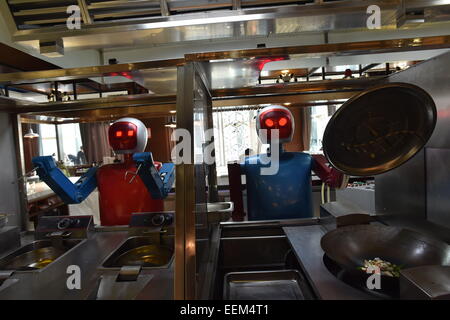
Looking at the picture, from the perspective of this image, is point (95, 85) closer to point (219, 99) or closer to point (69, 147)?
point (219, 99)

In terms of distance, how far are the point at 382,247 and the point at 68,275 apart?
46.8 inches

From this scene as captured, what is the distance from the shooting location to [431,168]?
1.12 m

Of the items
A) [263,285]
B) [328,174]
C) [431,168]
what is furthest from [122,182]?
[431,168]

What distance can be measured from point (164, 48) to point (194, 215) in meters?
2.76

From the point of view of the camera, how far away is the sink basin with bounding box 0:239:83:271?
124cm

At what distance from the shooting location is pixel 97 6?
1708 mm

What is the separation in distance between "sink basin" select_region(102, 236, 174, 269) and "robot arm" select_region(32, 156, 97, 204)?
1.59 feet

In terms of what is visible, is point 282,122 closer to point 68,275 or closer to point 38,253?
point 68,275

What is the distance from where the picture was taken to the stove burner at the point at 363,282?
2.52 ft

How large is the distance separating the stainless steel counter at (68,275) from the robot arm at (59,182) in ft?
1.22

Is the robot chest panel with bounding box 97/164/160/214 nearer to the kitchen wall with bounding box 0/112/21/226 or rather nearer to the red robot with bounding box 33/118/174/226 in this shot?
the red robot with bounding box 33/118/174/226

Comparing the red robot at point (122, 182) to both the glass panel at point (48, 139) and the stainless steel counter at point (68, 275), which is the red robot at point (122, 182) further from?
the glass panel at point (48, 139)

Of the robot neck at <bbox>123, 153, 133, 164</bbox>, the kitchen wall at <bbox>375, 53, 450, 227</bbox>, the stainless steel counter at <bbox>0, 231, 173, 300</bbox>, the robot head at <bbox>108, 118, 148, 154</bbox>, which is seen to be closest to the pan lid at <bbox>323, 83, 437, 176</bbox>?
the kitchen wall at <bbox>375, 53, 450, 227</bbox>
